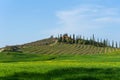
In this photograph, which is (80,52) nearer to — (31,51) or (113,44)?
(31,51)

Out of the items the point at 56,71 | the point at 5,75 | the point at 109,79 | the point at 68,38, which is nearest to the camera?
the point at 109,79

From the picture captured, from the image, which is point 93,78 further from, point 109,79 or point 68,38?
point 68,38

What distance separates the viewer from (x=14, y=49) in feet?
387

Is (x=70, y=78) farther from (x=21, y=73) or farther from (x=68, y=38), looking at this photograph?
(x=68, y=38)

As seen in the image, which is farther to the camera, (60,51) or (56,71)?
(60,51)

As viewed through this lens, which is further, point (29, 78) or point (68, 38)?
point (68, 38)

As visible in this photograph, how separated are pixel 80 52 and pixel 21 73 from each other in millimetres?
96208

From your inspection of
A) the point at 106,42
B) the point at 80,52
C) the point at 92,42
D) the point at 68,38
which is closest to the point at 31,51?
the point at 80,52

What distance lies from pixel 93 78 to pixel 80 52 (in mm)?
98631

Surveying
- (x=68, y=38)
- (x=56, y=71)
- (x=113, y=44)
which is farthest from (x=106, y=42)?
(x=56, y=71)

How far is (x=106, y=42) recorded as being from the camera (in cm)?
17975

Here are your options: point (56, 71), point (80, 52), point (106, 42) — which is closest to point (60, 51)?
point (80, 52)

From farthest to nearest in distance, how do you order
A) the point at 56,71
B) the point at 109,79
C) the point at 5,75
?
the point at 56,71, the point at 5,75, the point at 109,79

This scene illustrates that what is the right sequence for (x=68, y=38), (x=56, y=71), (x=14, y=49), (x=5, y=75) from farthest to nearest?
(x=68, y=38) < (x=14, y=49) < (x=56, y=71) < (x=5, y=75)
